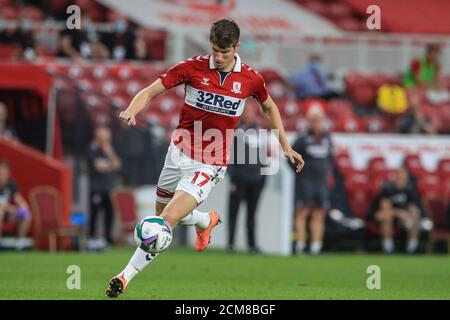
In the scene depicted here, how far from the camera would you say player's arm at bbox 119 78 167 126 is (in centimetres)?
952

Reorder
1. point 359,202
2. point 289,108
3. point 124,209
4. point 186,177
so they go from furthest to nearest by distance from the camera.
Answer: point 289,108, point 359,202, point 124,209, point 186,177

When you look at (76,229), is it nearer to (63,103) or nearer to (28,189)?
(28,189)

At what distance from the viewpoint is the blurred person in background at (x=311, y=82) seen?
2269 centimetres

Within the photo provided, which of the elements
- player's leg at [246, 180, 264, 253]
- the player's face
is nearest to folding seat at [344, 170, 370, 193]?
player's leg at [246, 180, 264, 253]

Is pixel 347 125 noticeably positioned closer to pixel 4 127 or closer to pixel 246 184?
pixel 246 184

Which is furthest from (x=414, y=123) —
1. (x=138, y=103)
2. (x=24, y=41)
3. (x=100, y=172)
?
(x=138, y=103)

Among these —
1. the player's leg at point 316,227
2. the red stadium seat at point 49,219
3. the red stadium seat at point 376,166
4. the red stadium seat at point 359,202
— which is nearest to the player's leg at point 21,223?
the red stadium seat at point 49,219

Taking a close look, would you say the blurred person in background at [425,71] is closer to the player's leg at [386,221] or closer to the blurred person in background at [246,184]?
the player's leg at [386,221]

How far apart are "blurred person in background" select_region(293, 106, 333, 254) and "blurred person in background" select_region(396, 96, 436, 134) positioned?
4218mm

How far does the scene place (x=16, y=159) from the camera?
19.6 metres

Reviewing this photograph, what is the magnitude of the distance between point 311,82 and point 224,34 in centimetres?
1297

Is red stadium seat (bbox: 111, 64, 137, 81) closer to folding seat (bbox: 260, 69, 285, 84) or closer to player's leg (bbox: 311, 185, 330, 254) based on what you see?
folding seat (bbox: 260, 69, 285, 84)

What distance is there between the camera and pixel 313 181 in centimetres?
1883

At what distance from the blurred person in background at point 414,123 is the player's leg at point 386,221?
333 centimetres
